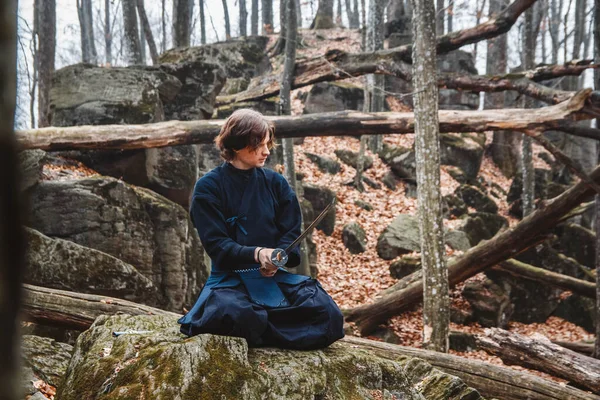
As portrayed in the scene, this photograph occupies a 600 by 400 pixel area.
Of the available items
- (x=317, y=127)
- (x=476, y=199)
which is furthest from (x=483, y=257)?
(x=476, y=199)

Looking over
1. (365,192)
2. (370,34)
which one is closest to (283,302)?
(365,192)

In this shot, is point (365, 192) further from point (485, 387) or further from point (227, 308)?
Answer: point (227, 308)

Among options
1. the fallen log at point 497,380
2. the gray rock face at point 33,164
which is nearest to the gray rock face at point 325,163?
the gray rock face at point 33,164

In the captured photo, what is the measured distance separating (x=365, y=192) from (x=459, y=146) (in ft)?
15.6

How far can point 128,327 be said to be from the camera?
10.5ft

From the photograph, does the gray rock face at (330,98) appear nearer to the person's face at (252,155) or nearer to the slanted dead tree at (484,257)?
the slanted dead tree at (484,257)

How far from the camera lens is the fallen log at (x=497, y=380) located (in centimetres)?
462

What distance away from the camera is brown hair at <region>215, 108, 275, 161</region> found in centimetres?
313

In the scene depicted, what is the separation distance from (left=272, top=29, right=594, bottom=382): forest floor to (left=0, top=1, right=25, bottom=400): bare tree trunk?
8.00 m

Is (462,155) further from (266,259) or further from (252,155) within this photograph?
(266,259)

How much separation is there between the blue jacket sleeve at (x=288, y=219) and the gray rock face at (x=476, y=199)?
11.8m

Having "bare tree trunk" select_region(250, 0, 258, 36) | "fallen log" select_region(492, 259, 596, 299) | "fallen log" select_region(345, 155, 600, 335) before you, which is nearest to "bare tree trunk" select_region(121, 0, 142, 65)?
"fallen log" select_region(345, 155, 600, 335)

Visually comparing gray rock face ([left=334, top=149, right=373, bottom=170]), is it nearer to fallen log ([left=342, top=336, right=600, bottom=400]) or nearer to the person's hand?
fallen log ([left=342, top=336, right=600, bottom=400])

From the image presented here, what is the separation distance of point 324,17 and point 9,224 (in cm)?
2683
